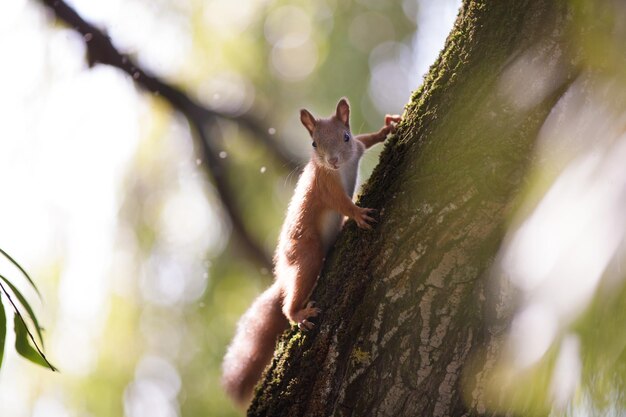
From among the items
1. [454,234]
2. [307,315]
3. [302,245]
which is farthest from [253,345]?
[454,234]

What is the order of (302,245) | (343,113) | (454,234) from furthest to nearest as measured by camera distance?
(343,113)
(302,245)
(454,234)

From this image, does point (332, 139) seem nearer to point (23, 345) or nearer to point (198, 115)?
point (198, 115)

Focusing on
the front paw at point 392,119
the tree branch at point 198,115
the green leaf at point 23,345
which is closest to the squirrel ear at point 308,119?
the front paw at point 392,119

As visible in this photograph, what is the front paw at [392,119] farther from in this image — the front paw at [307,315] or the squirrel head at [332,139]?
the front paw at [307,315]

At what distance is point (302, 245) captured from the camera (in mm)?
2027

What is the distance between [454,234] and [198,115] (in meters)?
2.00

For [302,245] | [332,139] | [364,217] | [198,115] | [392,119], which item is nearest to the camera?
[364,217]

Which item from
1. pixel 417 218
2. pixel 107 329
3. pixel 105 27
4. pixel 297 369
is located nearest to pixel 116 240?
pixel 107 329

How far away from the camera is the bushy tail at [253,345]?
221cm

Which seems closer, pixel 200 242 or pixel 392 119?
pixel 392 119

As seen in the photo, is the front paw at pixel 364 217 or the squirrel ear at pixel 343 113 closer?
the front paw at pixel 364 217

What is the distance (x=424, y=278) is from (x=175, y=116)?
223 centimetres

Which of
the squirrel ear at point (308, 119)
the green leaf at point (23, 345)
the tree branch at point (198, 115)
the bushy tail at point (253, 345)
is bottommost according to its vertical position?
the green leaf at point (23, 345)

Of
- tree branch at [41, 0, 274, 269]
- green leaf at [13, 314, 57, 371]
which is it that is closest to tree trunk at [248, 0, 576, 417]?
green leaf at [13, 314, 57, 371]
